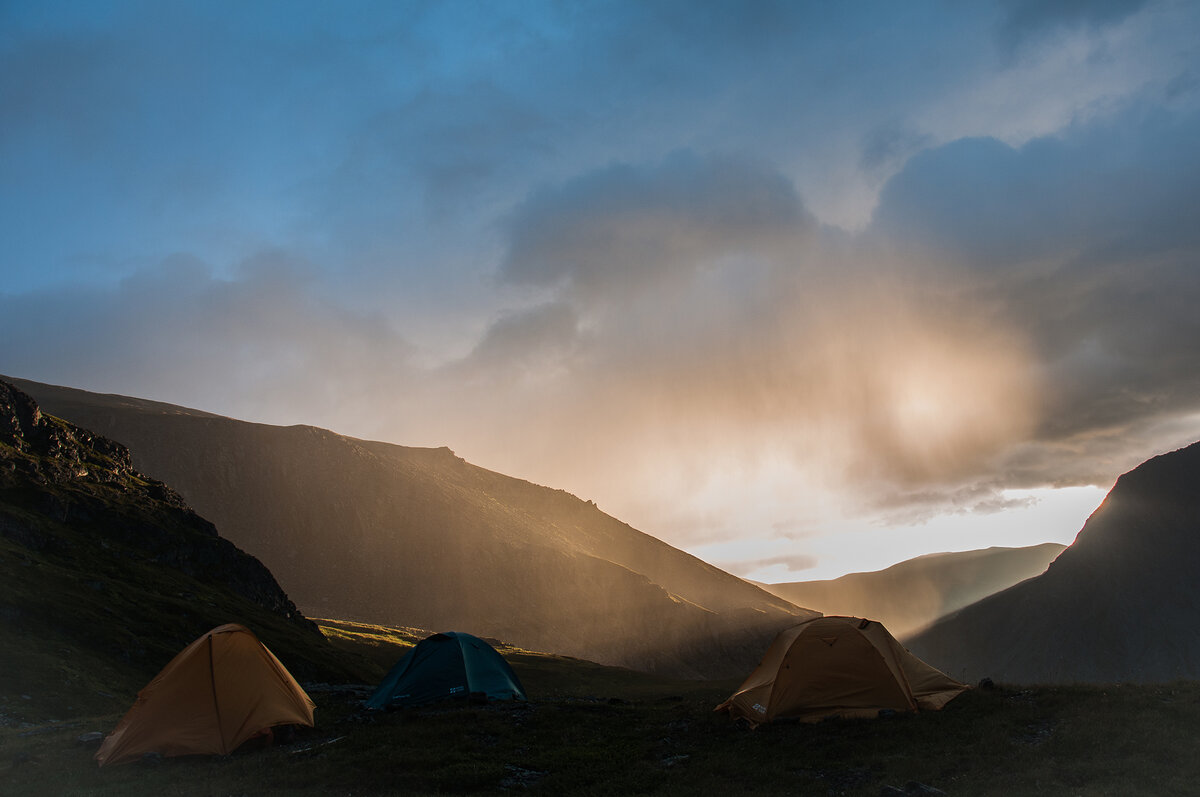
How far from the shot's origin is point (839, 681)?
19875 mm

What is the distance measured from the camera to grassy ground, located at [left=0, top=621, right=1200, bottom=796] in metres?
13.9

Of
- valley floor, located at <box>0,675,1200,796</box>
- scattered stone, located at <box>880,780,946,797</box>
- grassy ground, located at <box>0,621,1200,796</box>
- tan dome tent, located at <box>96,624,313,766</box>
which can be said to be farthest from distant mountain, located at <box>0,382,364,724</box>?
scattered stone, located at <box>880,780,946,797</box>

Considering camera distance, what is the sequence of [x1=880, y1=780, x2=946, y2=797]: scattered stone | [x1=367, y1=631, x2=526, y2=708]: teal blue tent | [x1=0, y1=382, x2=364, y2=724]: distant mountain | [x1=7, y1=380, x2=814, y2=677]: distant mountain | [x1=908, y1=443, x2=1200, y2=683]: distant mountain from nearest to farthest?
[x1=880, y1=780, x2=946, y2=797]: scattered stone → [x1=367, y1=631, x2=526, y2=708]: teal blue tent → [x1=0, y1=382, x2=364, y2=724]: distant mountain → [x1=7, y1=380, x2=814, y2=677]: distant mountain → [x1=908, y1=443, x2=1200, y2=683]: distant mountain

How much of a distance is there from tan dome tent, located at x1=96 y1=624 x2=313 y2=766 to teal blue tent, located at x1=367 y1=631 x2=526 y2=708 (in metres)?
5.15

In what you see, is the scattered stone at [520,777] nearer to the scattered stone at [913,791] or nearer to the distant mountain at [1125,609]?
the scattered stone at [913,791]

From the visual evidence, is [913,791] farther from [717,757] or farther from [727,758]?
[717,757]

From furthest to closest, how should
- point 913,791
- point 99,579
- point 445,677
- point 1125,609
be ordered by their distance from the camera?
1. point 1125,609
2. point 99,579
3. point 445,677
4. point 913,791

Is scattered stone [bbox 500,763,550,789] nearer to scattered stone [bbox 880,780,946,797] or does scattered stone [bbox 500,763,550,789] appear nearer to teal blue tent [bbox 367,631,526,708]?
scattered stone [bbox 880,780,946,797]

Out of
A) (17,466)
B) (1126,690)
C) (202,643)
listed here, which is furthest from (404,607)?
(1126,690)

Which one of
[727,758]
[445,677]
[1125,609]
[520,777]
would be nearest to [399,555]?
[445,677]

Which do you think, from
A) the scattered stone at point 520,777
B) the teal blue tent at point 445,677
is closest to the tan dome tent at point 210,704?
the teal blue tent at point 445,677

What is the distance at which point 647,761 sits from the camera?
1731 cm

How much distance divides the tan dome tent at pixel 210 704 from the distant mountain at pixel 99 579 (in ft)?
58.1

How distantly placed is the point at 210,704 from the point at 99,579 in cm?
4255
